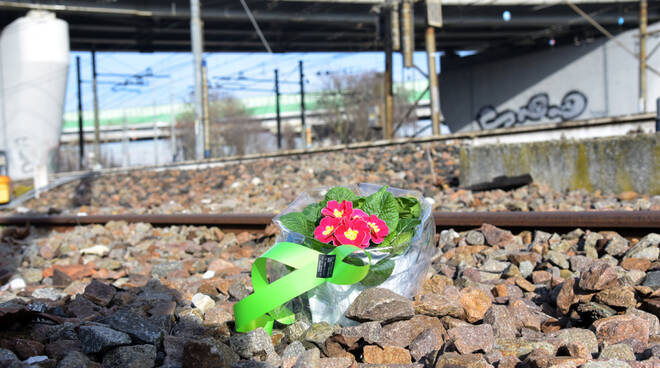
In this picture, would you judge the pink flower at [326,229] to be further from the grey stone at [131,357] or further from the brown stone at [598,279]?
the brown stone at [598,279]

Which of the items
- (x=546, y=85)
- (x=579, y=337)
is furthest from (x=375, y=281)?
(x=546, y=85)

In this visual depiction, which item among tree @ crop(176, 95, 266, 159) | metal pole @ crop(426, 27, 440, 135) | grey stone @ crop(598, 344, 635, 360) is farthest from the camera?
tree @ crop(176, 95, 266, 159)

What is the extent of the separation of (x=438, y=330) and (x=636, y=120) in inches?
296

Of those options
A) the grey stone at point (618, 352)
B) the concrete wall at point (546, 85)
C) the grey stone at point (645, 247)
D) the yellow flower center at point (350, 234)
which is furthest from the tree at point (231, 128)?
the grey stone at point (618, 352)

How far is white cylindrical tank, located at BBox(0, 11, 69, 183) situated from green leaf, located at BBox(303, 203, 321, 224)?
23.1 metres

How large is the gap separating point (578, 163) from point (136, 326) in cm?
579

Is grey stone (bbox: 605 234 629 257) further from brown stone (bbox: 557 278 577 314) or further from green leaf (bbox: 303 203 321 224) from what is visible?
green leaf (bbox: 303 203 321 224)

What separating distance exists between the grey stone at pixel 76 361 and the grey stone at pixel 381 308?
98 centimetres

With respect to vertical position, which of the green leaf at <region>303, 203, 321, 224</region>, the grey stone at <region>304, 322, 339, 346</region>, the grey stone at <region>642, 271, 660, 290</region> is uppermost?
the green leaf at <region>303, 203, 321, 224</region>

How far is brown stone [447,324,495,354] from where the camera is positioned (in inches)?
80.1

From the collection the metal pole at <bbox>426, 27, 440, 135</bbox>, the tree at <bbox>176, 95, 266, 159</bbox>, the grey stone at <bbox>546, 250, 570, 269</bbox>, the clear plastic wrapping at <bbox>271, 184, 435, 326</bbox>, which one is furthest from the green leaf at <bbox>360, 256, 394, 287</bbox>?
the tree at <bbox>176, 95, 266, 159</bbox>

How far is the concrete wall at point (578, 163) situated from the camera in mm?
6055

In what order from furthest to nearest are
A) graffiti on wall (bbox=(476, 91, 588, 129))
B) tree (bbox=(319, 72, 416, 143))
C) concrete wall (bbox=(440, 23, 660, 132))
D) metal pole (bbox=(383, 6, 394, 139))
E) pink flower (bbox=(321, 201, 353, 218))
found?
tree (bbox=(319, 72, 416, 143))
graffiti on wall (bbox=(476, 91, 588, 129))
concrete wall (bbox=(440, 23, 660, 132))
metal pole (bbox=(383, 6, 394, 139))
pink flower (bbox=(321, 201, 353, 218))

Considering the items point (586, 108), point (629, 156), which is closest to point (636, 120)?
point (629, 156)
